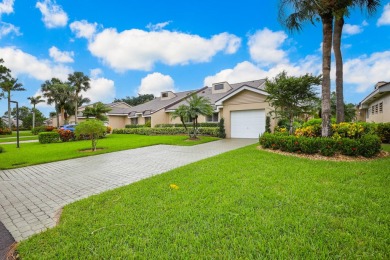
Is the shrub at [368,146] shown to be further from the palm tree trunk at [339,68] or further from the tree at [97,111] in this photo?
the tree at [97,111]

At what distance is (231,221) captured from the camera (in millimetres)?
2908

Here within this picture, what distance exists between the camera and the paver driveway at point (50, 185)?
3420 mm

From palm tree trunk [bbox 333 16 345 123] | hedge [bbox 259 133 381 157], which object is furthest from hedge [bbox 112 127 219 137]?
hedge [bbox 259 133 381 157]

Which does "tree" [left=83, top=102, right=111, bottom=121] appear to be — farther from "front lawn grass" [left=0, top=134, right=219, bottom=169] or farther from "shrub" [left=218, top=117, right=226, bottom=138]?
"shrub" [left=218, top=117, right=226, bottom=138]

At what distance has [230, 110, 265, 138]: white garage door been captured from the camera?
1579 cm

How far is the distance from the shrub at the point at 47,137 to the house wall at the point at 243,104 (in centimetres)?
1562

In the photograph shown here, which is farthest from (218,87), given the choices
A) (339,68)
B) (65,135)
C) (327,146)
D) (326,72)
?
(327,146)

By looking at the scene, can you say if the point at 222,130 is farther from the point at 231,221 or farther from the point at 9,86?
the point at 9,86

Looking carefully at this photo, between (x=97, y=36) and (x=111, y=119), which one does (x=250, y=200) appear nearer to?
(x=97, y=36)

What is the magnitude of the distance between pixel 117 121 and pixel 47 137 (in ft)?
47.2

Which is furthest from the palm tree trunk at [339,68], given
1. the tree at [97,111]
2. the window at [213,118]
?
the tree at [97,111]

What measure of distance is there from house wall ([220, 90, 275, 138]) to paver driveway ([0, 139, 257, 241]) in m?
10.7

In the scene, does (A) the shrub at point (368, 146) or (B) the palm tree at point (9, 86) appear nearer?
(A) the shrub at point (368, 146)

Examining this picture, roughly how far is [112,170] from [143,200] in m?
3.54
